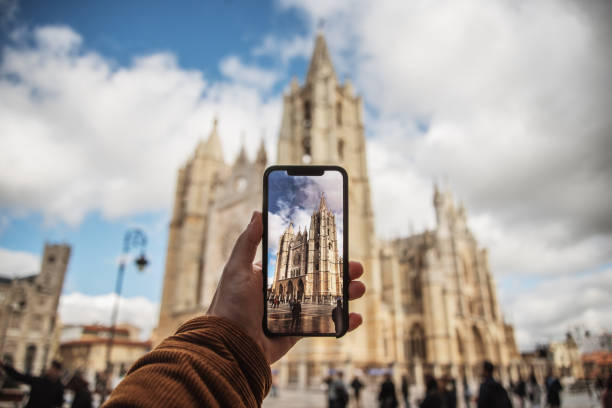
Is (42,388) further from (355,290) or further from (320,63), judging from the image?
(320,63)

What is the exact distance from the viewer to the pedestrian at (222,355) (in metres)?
0.70

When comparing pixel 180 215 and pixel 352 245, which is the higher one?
pixel 180 215

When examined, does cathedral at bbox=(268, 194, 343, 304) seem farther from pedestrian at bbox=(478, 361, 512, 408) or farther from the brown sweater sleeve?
pedestrian at bbox=(478, 361, 512, 408)

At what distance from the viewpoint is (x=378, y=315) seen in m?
18.6

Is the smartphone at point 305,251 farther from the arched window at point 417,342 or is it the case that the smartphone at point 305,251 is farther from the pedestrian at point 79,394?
the arched window at point 417,342

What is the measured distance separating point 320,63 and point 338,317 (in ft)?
85.3

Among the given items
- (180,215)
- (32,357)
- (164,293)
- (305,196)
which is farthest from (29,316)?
(305,196)

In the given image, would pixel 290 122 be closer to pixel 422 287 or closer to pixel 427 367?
pixel 422 287

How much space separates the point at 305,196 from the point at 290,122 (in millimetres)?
23661

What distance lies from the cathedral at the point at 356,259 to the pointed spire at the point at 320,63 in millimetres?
120

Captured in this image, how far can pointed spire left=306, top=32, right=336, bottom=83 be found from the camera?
24422mm

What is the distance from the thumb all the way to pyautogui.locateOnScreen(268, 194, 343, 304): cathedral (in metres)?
0.09

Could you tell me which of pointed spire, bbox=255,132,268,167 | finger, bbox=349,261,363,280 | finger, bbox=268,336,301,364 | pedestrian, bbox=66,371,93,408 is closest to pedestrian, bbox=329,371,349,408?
pedestrian, bbox=66,371,93,408

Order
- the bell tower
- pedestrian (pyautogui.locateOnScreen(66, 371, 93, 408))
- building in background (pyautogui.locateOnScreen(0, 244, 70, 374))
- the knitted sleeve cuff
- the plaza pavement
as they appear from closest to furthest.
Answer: the knitted sleeve cuff
pedestrian (pyautogui.locateOnScreen(66, 371, 93, 408))
the plaza pavement
the bell tower
building in background (pyautogui.locateOnScreen(0, 244, 70, 374))
